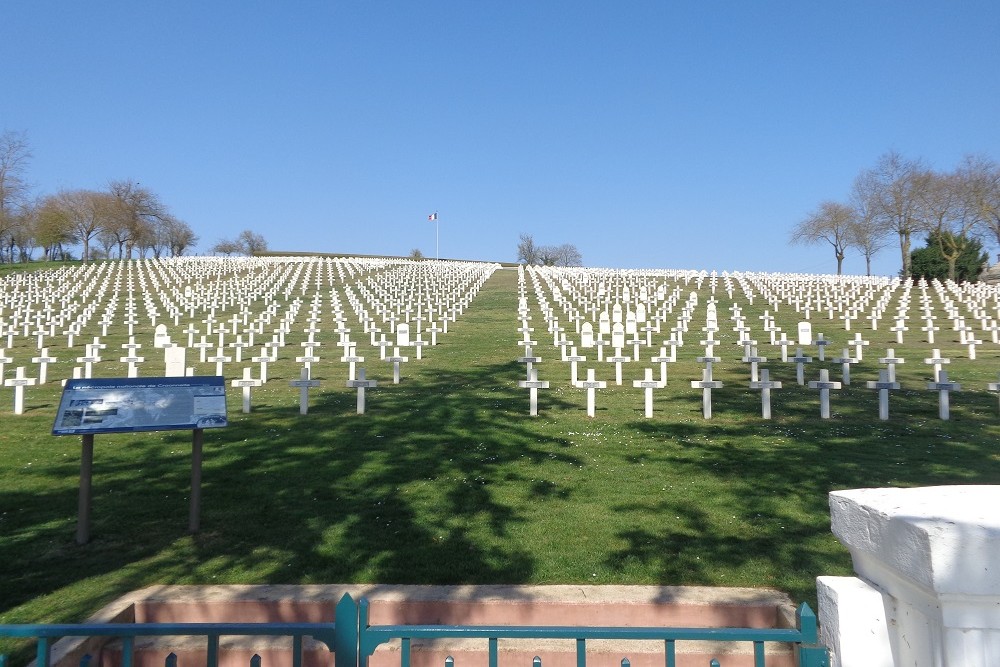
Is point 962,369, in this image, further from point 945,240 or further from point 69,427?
point 945,240

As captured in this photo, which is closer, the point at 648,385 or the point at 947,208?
the point at 648,385

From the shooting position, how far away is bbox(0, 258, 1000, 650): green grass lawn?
16.9 ft

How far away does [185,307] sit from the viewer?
3098 centimetres

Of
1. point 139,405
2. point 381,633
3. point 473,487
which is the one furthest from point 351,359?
point 381,633

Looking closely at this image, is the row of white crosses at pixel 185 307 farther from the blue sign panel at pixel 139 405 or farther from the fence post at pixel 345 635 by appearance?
the fence post at pixel 345 635

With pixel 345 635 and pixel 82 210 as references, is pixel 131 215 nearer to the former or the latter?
pixel 82 210

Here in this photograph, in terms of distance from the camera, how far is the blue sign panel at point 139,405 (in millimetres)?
5836

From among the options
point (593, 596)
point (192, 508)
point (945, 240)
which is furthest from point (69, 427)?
point (945, 240)

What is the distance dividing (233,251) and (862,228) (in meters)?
82.6

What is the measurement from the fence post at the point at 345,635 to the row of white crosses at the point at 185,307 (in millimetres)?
9204

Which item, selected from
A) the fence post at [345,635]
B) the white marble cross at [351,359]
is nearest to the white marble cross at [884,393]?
the white marble cross at [351,359]

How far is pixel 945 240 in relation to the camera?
49938 millimetres

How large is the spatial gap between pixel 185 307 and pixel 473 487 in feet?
90.4

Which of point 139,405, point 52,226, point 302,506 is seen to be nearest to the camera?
point 139,405
